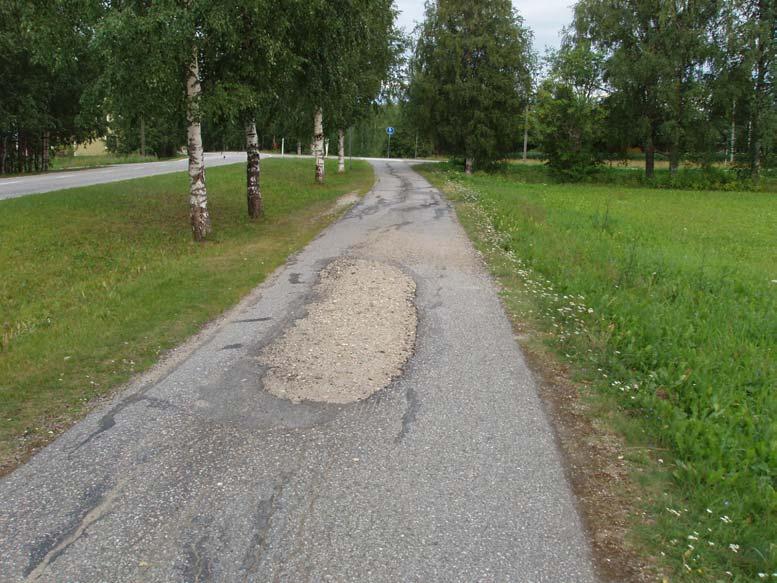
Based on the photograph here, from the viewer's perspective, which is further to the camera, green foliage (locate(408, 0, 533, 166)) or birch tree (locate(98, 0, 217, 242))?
green foliage (locate(408, 0, 533, 166))

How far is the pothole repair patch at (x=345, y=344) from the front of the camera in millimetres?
5133

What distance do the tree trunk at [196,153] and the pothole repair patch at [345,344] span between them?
457 cm

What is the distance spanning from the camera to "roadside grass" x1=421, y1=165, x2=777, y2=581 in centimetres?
324

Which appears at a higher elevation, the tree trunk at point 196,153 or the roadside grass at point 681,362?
the tree trunk at point 196,153

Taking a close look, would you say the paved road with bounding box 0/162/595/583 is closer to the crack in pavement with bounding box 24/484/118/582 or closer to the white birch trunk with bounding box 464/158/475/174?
the crack in pavement with bounding box 24/484/118/582

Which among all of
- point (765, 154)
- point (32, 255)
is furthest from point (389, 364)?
point (765, 154)

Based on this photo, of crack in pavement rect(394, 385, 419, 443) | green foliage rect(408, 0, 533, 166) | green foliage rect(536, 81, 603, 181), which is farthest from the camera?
green foliage rect(536, 81, 603, 181)

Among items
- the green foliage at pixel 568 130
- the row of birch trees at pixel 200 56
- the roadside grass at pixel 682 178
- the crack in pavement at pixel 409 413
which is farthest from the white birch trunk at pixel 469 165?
the crack in pavement at pixel 409 413

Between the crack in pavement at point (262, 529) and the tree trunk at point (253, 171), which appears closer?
the crack in pavement at point (262, 529)

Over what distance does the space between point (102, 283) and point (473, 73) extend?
31195 millimetres

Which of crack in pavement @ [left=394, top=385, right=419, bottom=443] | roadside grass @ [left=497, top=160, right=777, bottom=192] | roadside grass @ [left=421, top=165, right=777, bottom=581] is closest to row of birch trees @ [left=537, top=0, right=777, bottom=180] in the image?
roadside grass @ [left=497, top=160, right=777, bottom=192]

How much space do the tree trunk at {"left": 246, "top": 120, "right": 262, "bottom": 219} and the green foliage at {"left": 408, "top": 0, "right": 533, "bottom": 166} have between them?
74.6 feet

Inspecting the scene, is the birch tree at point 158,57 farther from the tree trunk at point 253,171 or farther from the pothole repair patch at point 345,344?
the pothole repair patch at point 345,344

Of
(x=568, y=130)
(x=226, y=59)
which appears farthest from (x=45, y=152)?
(x=568, y=130)
